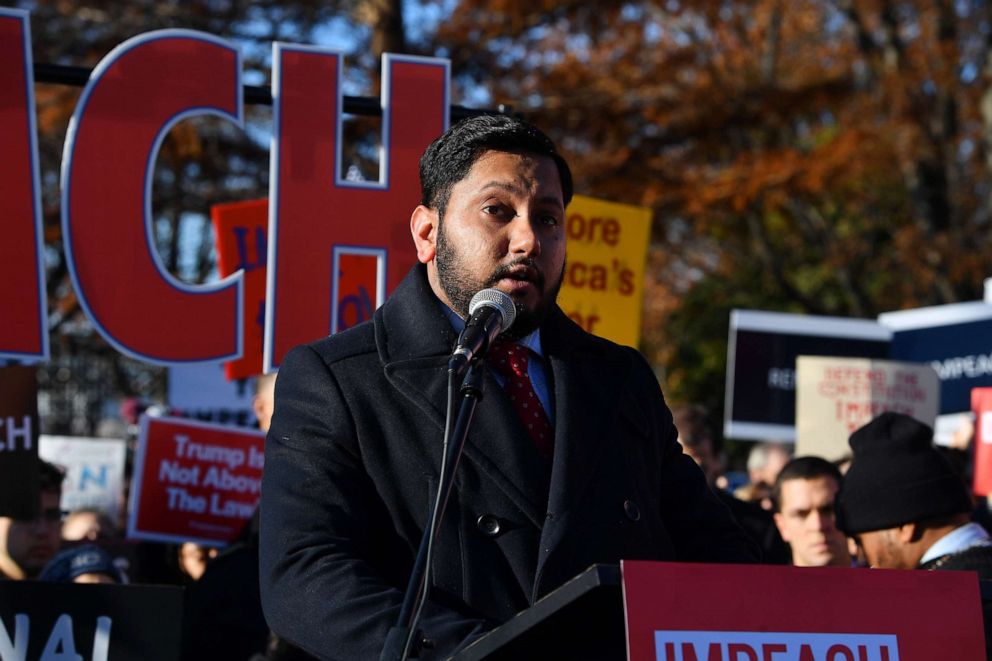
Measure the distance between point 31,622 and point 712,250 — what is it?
841 inches

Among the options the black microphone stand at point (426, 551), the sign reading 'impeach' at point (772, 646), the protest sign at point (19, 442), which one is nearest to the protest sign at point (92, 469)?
→ the protest sign at point (19, 442)

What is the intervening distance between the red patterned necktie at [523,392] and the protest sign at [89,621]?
147 centimetres

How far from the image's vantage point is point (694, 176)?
13.5 metres

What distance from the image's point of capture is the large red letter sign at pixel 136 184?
5645 mm

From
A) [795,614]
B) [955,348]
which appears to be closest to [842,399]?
[955,348]

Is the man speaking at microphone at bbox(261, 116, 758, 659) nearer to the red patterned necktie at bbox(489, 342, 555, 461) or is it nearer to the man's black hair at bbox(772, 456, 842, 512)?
the red patterned necktie at bbox(489, 342, 555, 461)

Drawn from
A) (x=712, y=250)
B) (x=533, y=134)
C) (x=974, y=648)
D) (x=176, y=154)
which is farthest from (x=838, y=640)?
(x=712, y=250)

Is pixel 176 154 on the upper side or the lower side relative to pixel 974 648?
upper

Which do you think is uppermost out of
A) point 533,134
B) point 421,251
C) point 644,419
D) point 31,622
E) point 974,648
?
point 533,134

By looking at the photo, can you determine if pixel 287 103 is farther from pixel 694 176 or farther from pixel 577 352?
pixel 694 176

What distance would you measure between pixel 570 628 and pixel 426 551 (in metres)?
0.25

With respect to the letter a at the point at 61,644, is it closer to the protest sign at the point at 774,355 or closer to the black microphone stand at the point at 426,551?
the black microphone stand at the point at 426,551

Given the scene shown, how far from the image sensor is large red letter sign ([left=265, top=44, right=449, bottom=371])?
584 centimetres

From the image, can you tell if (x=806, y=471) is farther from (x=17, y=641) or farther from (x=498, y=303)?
(x=498, y=303)
